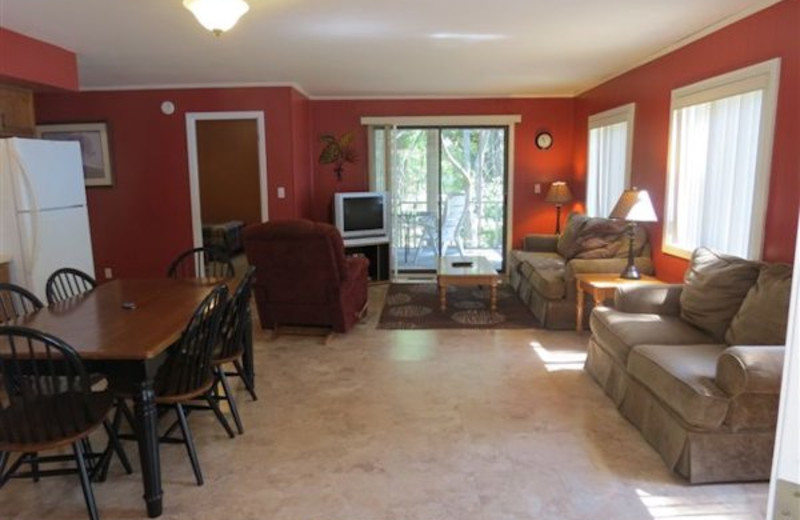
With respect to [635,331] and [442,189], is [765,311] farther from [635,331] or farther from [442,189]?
[442,189]

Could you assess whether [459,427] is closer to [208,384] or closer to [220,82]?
[208,384]

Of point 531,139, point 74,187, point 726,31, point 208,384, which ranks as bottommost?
point 208,384

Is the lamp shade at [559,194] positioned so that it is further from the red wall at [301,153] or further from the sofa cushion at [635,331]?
the sofa cushion at [635,331]

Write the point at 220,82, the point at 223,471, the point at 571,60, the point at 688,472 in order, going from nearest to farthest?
the point at 688,472 < the point at 223,471 < the point at 571,60 < the point at 220,82

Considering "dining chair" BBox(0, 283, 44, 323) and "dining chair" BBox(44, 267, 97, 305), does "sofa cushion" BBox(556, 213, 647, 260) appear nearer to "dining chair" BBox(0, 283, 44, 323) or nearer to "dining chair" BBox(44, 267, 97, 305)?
"dining chair" BBox(44, 267, 97, 305)

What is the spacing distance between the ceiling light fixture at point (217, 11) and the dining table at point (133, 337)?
4.70ft

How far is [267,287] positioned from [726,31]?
12.5 feet

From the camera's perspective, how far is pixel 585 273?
463 cm

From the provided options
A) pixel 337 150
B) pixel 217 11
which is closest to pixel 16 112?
pixel 217 11

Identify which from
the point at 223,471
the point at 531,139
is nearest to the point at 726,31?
the point at 531,139

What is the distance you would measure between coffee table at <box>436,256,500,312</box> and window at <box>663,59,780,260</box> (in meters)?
1.56

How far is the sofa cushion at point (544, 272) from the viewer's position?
15.9ft

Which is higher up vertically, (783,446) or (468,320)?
(783,446)

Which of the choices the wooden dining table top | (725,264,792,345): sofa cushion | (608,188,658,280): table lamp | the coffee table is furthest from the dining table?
(608,188,658,280): table lamp
